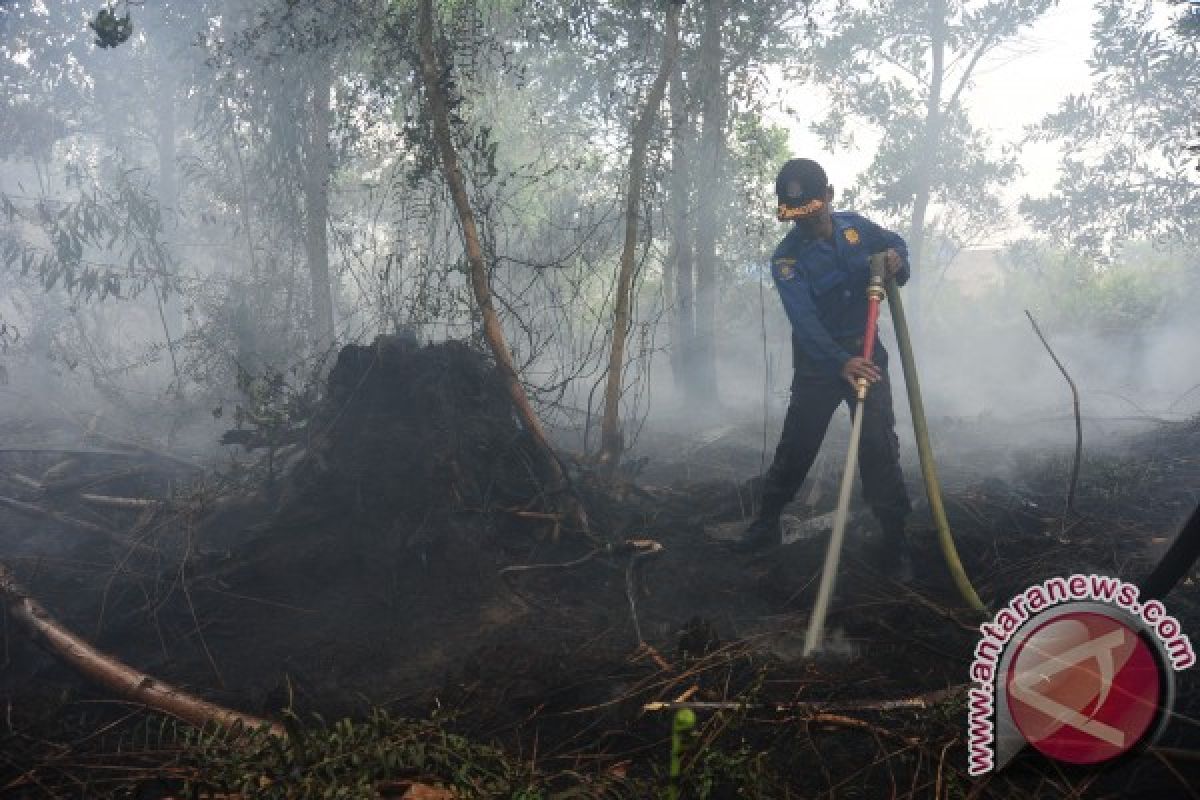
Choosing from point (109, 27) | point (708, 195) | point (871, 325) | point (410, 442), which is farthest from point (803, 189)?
point (708, 195)

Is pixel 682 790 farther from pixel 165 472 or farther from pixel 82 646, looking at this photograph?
pixel 165 472

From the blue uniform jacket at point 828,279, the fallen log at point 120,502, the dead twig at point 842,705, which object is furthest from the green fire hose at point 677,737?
the fallen log at point 120,502

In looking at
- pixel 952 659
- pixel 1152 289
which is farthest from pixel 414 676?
pixel 1152 289

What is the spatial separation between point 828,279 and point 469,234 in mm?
2497

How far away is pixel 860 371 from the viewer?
11.9ft

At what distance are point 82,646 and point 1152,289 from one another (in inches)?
772

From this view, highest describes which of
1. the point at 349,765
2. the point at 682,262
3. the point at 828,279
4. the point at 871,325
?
the point at 682,262

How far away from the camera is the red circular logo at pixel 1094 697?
201 cm

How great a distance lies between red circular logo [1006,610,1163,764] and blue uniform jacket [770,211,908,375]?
2.13 metres

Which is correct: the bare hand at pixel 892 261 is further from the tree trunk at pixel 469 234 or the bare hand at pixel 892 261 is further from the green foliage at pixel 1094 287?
the green foliage at pixel 1094 287

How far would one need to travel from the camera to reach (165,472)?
6738 millimetres

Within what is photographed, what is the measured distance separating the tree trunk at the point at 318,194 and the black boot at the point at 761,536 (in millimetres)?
8770

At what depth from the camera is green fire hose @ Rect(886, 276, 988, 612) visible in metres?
3.24

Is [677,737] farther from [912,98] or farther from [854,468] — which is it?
[912,98]
